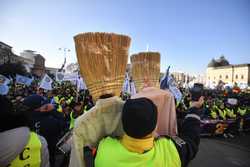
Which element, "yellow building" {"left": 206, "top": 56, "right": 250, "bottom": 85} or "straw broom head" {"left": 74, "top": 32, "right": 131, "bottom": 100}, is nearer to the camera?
"straw broom head" {"left": 74, "top": 32, "right": 131, "bottom": 100}

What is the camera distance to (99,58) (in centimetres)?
128

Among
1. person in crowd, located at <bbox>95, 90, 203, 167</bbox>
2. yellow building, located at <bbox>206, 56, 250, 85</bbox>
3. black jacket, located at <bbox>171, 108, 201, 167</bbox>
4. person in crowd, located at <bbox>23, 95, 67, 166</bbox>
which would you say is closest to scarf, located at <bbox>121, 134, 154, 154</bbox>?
person in crowd, located at <bbox>95, 90, 203, 167</bbox>

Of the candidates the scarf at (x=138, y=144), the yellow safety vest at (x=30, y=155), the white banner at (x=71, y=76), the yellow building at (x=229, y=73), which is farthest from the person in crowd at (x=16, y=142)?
the yellow building at (x=229, y=73)

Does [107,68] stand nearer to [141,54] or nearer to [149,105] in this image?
[149,105]

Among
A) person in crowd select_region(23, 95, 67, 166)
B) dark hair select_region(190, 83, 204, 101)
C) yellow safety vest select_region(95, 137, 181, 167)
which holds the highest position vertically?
dark hair select_region(190, 83, 204, 101)

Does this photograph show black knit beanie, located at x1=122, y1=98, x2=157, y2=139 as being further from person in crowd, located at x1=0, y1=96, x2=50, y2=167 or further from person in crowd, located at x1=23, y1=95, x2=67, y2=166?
person in crowd, located at x1=23, y1=95, x2=67, y2=166

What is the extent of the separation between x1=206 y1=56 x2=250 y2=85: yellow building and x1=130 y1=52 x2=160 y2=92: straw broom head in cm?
6232

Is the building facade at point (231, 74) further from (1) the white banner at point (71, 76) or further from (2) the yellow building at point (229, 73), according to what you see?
(1) the white banner at point (71, 76)

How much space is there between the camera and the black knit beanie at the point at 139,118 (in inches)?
47.0

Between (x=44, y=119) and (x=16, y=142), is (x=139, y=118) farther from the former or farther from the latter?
(x=44, y=119)

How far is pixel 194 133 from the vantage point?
4.81ft

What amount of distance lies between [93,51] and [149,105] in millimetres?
469

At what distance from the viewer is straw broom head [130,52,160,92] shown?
1704mm

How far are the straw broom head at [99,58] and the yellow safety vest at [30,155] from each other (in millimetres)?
953
